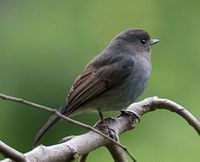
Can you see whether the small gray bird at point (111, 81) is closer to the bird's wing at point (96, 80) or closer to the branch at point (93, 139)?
the bird's wing at point (96, 80)

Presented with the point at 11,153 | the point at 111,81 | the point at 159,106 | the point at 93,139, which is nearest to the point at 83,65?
the point at 111,81

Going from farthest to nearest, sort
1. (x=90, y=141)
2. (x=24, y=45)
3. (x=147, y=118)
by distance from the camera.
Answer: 1. (x=24, y=45)
2. (x=147, y=118)
3. (x=90, y=141)

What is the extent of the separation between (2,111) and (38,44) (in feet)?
2.64

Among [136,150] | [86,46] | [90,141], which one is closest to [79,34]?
[86,46]

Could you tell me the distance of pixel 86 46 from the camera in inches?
284

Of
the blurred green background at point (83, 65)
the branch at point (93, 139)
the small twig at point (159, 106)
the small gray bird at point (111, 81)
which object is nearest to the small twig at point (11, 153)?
the branch at point (93, 139)

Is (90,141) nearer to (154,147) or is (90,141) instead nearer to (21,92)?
(154,147)

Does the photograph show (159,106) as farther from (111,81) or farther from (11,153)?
(11,153)

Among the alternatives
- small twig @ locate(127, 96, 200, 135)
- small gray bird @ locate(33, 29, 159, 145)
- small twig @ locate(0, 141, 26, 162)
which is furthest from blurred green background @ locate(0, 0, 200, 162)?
small twig @ locate(0, 141, 26, 162)

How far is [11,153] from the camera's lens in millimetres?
2287

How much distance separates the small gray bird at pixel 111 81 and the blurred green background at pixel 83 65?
5.13ft

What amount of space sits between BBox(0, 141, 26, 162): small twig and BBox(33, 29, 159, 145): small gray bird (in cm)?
166

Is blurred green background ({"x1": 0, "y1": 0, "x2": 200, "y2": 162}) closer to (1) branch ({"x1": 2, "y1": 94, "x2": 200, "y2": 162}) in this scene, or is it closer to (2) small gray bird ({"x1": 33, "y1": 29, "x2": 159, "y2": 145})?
(2) small gray bird ({"x1": 33, "y1": 29, "x2": 159, "y2": 145})

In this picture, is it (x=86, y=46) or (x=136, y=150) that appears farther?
(x=86, y=46)
